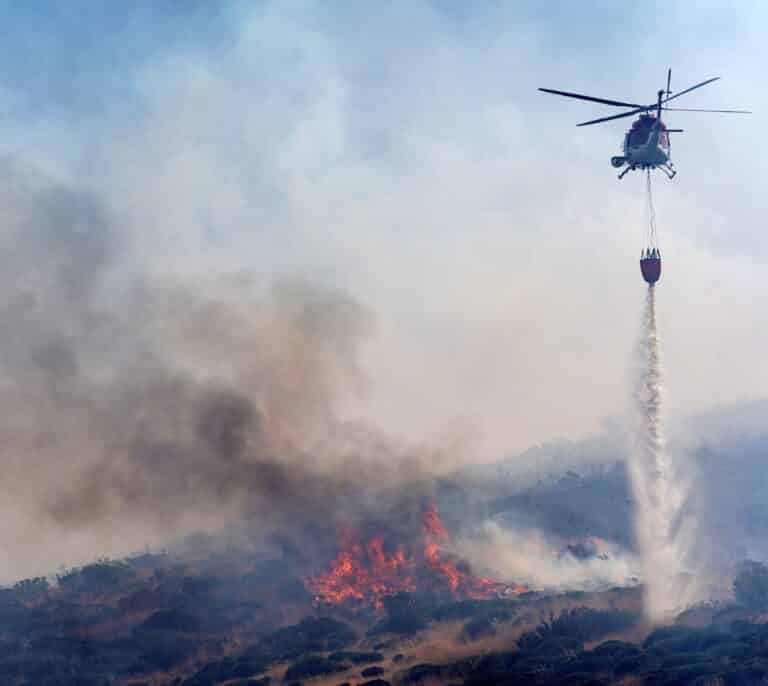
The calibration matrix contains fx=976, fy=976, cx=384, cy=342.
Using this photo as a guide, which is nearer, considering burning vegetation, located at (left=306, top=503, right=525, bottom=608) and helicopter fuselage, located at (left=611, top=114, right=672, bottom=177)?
helicopter fuselage, located at (left=611, top=114, right=672, bottom=177)

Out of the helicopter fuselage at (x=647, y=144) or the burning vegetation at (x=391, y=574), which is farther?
the burning vegetation at (x=391, y=574)

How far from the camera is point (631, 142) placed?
111500mm

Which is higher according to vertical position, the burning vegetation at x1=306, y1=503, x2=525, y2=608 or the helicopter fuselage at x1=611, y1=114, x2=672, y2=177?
the helicopter fuselage at x1=611, y1=114, x2=672, y2=177

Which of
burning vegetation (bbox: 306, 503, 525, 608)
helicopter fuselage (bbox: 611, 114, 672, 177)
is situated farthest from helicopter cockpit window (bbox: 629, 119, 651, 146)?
burning vegetation (bbox: 306, 503, 525, 608)

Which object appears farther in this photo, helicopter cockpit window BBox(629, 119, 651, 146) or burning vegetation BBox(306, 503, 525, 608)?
burning vegetation BBox(306, 503, 525, 608)

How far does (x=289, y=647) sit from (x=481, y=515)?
5981 centimetres

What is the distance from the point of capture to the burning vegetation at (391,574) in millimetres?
150125

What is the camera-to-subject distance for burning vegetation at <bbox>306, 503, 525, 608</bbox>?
150 metres

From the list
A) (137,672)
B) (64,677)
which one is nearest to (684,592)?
(137,672)

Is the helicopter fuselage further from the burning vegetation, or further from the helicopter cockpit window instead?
the burning vegetation

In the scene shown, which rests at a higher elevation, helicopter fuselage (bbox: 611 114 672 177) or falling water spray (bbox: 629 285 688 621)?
helicopter fuselage (bbox: 611 114 672 177)

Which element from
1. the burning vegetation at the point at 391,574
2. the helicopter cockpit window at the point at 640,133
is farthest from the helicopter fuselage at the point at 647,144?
the burning vegetation at the point at 391,574

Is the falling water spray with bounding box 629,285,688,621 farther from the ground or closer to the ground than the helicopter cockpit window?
closer to the ground

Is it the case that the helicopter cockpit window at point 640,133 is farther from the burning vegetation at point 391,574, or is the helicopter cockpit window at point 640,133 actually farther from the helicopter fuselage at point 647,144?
the burning vegetation at point 391,574
